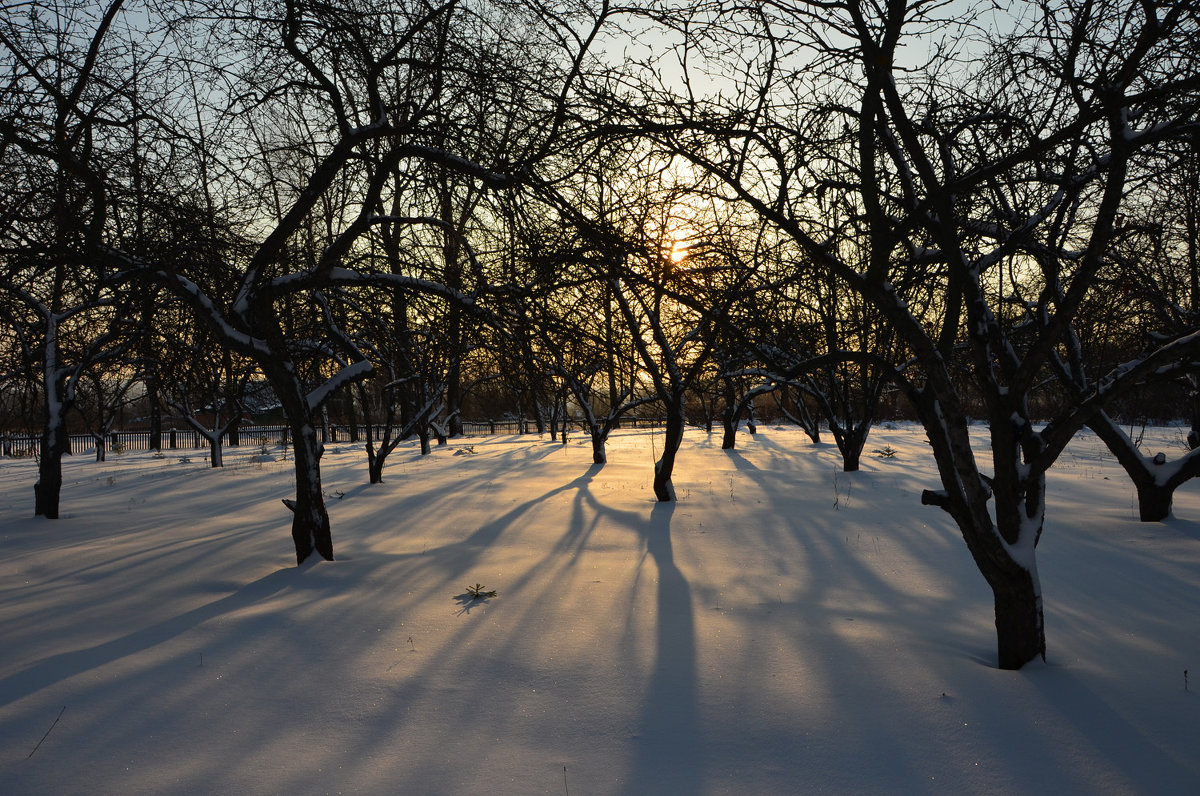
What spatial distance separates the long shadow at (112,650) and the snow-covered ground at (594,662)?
29mm

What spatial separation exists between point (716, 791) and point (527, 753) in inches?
35.1

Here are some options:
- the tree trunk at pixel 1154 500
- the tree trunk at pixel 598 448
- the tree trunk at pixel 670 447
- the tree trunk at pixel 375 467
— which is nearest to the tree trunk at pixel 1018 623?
the tree trunk at pixel 1154 500

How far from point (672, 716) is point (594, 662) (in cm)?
84

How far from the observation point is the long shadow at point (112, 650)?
4.07 m

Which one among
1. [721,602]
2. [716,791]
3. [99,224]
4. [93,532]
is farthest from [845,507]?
[93,532]

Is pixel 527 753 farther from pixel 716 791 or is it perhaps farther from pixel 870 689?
pixel 870 689

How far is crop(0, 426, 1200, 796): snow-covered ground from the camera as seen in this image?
3.17 metres

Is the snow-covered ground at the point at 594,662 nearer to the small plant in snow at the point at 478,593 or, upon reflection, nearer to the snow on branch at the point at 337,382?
the small plant in snow at the point at 478,593

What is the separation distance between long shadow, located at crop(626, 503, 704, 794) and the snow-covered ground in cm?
2

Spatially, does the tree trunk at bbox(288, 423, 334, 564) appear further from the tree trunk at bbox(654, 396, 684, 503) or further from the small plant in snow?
the tree trunk at bbox(654, 396, 684, 503)

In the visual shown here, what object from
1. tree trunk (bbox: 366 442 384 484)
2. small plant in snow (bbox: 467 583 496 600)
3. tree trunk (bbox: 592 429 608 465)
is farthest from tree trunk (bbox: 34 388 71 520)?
tree trunk (bbox: 592 429 608 465)

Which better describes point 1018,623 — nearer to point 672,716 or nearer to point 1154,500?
point 672,716

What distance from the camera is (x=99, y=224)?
5781 mm

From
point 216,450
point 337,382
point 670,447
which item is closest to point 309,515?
point 337,382
